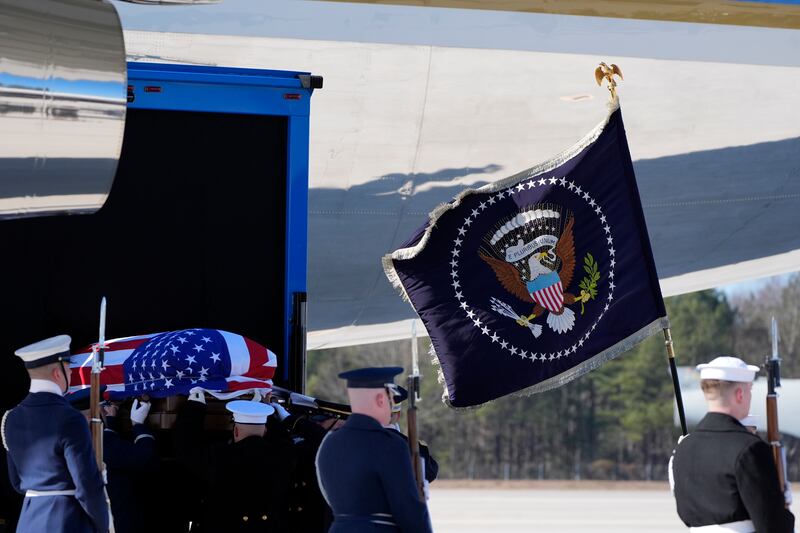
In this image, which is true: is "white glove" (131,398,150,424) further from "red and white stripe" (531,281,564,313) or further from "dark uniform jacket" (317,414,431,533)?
"red and white stripe" (531,281,564,313)

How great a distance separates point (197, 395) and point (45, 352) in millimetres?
681

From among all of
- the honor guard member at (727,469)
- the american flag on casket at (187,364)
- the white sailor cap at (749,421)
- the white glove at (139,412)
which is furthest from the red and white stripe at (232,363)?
the white sailor cap at (749,421)

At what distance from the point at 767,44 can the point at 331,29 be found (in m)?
2.09

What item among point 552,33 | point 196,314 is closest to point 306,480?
point 196,314

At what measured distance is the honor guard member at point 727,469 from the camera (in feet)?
11.5

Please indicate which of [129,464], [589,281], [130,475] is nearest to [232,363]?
[129,464]

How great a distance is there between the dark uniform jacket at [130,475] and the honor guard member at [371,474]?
0.95 metres

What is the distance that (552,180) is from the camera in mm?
4855

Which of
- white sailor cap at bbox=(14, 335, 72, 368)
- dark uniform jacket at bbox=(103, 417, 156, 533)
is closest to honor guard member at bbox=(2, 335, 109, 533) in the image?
white sailor cap at bbox=(14, 335, 72, 368)

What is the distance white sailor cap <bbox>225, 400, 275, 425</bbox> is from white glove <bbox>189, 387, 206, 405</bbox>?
0.65 ft

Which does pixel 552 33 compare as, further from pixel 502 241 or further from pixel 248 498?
pixel 248 498

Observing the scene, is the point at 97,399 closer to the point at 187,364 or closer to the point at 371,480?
the point at 187,364

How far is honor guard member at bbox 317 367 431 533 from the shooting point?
3.60 meters

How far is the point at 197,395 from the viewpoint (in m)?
4.58
